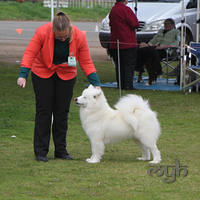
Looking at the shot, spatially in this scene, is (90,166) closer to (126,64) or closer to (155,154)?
(155,154)

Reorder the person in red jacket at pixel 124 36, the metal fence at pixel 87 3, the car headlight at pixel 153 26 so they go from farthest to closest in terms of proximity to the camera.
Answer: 1. the metal fence at pixel 87 3
2. the car headlight at pixel 153 26
3. the person in red jacket at pixel 124 36

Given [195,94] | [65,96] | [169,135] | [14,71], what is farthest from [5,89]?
[65,96]

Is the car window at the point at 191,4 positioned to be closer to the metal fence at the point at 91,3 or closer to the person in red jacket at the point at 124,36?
the person in red jacket at the point at 124,36

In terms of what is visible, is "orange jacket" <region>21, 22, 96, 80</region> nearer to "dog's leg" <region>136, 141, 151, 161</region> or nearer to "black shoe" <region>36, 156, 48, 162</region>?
"black shoe" <region>36, 156, 48, 162</region>

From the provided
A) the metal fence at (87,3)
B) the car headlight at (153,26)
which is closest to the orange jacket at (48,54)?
the car headlight at (153,26)

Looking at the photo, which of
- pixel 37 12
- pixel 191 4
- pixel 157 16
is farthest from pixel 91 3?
pixel 157 16

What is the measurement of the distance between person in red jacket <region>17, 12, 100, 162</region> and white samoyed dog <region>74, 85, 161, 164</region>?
29 cm

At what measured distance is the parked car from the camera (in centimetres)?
1546

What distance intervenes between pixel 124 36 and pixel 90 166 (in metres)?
6.37

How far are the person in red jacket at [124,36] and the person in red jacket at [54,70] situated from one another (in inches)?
217

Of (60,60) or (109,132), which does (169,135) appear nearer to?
(109,132)

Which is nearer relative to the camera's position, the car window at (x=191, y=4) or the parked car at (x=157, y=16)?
the parked car at (x=157, y=16)

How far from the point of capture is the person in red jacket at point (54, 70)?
19.3 feet

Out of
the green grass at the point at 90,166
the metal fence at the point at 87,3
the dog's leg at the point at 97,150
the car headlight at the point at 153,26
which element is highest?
the metal fence at the point at 87,3
